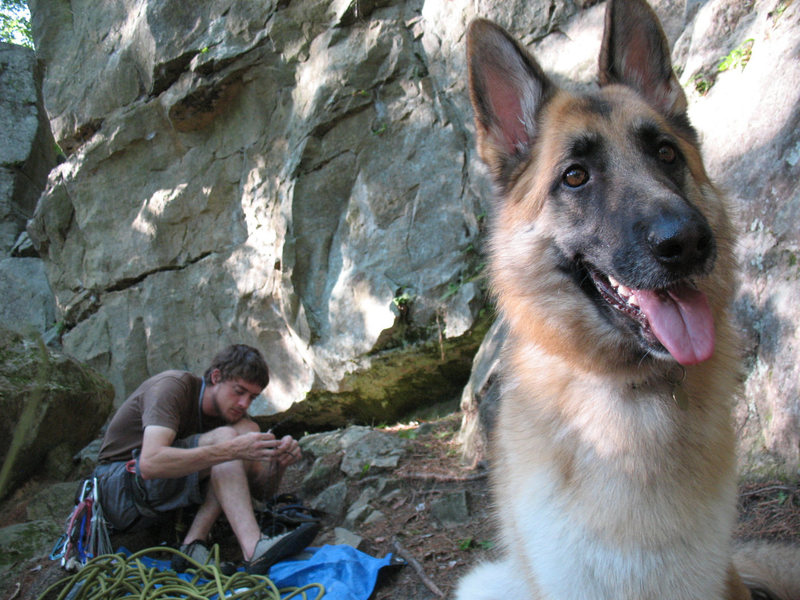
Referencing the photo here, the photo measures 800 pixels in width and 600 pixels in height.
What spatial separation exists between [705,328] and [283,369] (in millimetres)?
6606

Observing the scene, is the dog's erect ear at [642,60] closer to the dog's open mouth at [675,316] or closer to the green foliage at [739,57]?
the dog's open mouth at [675,316]

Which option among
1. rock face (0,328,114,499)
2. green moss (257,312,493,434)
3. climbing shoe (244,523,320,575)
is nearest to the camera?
climbing shoe (244,523,320,575)

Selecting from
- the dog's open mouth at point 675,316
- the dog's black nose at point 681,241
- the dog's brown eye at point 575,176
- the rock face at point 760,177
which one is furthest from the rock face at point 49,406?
the dog's black nose at point 681,241

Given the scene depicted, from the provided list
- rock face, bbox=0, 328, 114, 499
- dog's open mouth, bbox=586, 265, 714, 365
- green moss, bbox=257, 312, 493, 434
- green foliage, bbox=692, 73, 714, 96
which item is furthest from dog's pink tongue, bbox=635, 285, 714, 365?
rock face, bbox=0, 328, 114, 499

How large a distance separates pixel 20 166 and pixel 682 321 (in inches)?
600

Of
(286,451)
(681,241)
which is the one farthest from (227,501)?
(681,241)

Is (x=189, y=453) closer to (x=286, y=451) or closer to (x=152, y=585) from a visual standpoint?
(x=286, y=451)

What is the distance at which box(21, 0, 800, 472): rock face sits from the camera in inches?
240

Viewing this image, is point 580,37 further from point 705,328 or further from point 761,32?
point 705,328

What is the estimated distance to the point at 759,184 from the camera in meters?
3.37

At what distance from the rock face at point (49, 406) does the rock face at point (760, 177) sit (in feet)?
13.6

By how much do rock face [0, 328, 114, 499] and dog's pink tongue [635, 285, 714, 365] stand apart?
5307 millimetres

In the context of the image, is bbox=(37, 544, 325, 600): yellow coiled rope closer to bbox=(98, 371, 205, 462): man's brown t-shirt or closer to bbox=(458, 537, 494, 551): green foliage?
bbox=(458, 537, 494, 551): green foliage

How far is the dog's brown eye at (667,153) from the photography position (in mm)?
2170
